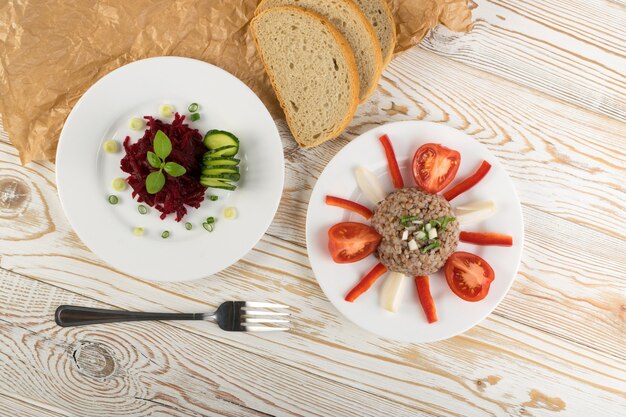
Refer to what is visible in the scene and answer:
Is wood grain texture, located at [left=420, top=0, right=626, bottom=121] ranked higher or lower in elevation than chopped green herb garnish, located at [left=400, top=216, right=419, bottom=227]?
higher

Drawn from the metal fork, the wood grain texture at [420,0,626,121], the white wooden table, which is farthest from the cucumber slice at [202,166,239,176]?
the wood grain texture at [420,0,626,121]

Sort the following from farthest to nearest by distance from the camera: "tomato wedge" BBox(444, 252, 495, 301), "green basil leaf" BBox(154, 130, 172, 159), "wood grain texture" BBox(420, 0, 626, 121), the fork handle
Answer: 1. "wood grain texture" BBox(420, 0, 626, 121)
2. the fork handle
3. "tomato wedge" BBox(444, 252, 495, 301)
4. "green basil leaf" BBox(154, 130, 172, 159)

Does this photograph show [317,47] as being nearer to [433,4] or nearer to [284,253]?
[433,4]

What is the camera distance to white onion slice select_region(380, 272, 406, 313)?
193cm

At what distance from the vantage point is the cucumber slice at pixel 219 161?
6.10 feet

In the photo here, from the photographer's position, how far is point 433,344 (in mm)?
2117

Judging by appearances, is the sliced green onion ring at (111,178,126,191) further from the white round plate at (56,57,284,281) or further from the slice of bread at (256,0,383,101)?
the slice of bread at (256,0,383,101)

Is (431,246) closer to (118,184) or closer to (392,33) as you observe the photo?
(392,33)

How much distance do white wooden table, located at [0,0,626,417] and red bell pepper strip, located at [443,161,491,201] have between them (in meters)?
0.22

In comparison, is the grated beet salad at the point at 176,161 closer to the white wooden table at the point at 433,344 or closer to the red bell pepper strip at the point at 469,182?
the white wooden table at the point at 433,344

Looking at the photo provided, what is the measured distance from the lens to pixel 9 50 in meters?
1.95

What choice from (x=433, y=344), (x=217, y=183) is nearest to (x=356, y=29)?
(x=217, y=183)

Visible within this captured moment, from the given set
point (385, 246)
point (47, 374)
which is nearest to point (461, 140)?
point (385, 246)

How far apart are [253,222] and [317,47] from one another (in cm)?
66
